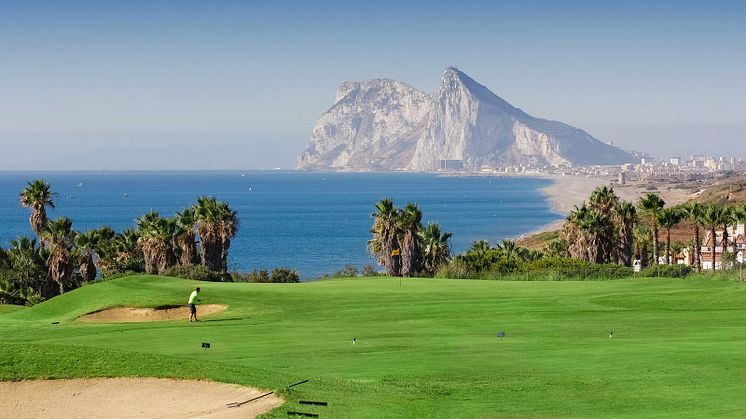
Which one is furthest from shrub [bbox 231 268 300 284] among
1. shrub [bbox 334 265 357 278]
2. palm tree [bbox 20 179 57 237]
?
palm tree [bbox 20 179 57 237]

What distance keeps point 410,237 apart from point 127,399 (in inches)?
2011

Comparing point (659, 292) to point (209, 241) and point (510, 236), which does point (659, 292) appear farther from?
point (510, 236)

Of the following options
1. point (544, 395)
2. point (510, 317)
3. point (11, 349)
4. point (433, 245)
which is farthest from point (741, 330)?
point (433, 245)

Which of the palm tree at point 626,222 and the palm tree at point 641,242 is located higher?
the palm tree at point 626,222

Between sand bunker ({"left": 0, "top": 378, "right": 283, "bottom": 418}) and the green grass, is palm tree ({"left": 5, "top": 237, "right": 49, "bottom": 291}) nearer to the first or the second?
the green grass

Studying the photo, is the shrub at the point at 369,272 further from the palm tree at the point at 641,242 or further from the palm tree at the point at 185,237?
the palm tree at the point at 641,242

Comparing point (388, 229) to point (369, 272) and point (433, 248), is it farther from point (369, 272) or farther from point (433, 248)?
point (369, 272)

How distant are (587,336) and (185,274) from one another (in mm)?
32558

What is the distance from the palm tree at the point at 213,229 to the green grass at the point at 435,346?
2650 centimetres

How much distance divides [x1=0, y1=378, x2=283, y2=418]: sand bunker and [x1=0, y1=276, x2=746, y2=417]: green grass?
14.3 inches

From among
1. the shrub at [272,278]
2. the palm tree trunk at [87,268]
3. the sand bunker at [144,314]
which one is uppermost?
the sand bunker at [144,314]

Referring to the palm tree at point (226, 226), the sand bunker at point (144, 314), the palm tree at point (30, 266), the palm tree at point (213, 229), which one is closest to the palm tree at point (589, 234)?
the palm tree at point (226, 226)

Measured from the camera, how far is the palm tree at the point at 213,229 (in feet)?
230

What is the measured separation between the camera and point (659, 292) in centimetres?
3934
